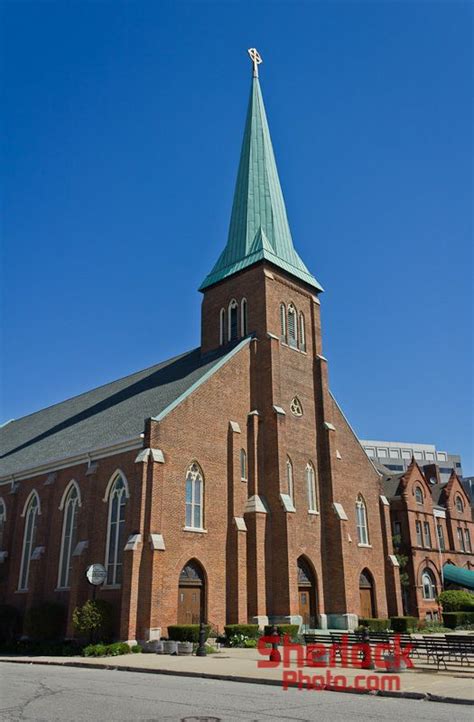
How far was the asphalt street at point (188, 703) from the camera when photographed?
33.3 feet

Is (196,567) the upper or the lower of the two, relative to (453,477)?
lower

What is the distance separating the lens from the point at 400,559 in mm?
45594

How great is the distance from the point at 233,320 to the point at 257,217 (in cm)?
754

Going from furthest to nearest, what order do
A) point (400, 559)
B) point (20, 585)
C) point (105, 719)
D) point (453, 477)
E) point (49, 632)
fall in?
1. point (453, 477)
2. point (400, 559)
3. point (20, 585)
4. point (49, 632)
5. point (105, 719)

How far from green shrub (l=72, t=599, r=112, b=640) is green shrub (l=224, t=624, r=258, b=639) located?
4.71 meters

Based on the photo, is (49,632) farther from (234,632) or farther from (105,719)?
(105,719)

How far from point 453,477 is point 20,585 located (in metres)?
40.1

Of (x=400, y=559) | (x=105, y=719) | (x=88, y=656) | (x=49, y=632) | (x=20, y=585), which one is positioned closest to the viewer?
(x=105, y=719)

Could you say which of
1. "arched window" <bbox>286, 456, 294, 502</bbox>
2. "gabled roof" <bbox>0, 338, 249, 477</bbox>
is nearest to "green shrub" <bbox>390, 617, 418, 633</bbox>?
"arched window" <bbox>286, 456, 294, 502</bbox>

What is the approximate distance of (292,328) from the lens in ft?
119

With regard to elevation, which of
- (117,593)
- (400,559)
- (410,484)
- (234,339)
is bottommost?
(117,593)

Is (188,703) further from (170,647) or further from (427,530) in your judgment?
(427,530)

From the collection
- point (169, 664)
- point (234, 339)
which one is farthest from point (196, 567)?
point (234, 339)

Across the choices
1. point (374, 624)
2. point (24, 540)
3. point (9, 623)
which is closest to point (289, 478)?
point (374, 624)
